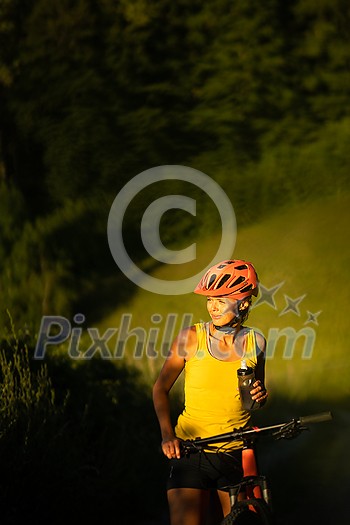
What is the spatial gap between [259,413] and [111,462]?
1.67 metres

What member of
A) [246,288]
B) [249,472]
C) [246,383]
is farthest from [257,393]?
[246,288]

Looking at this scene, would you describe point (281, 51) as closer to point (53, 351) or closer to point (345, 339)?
point (345, 339)

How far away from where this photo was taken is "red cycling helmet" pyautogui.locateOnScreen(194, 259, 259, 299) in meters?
5.48

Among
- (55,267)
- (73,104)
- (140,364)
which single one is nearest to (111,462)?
(140,364)

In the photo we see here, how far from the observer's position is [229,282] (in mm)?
5504

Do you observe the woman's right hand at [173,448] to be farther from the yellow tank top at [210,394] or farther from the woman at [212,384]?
the yellow tank top at [210,394]

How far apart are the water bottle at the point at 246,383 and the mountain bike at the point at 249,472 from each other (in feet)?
0.43

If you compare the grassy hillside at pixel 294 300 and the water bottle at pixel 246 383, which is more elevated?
the grassy hillside at pixel 294 300

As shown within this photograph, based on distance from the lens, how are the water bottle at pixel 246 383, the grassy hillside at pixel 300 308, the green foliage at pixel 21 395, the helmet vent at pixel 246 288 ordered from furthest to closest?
the grassy hillside at pixel 300 308
the green foliage at pixel 21 395
the helmet vent at pixel 246 288
the water bottle at pixel 246 383

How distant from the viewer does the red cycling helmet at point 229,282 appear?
5477 millimetres

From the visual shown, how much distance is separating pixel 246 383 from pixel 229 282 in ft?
1.79

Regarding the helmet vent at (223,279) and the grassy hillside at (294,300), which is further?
the grassy hillside at (294,300)

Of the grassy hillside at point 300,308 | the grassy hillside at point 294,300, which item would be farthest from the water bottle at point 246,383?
the grassy hillside at point 294,300

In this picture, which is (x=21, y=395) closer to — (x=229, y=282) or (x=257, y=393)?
(x=229, y=282)
